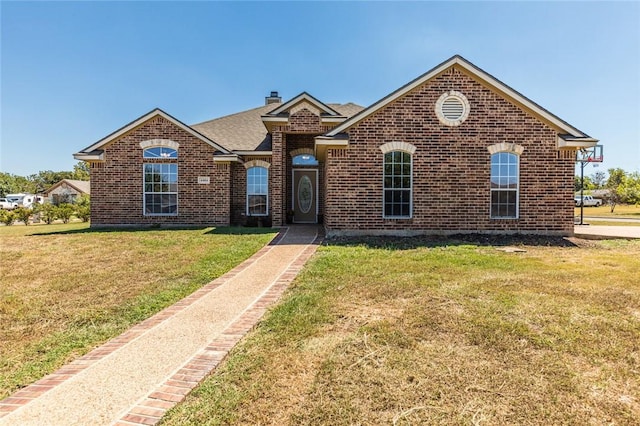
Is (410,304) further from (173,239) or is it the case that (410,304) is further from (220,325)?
(173,239)

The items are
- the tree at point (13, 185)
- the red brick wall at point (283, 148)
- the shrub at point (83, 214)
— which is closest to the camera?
the red brick wall at point (283, 148)

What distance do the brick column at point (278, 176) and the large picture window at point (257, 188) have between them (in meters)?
1.16

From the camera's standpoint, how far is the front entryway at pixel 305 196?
55.6ft

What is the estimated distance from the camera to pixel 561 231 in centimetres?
1209

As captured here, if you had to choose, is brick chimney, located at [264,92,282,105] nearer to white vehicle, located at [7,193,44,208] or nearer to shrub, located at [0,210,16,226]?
shrub, located at [0,210,16,226]

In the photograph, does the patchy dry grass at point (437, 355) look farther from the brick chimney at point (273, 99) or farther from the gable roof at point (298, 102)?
the brick chimney at point (273, 99)

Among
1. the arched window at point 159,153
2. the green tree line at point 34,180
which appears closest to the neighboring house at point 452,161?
the arched window at point 159,153

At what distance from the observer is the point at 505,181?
39.5 feet

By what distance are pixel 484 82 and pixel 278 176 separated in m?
8.21

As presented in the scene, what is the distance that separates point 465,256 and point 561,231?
17.9ft

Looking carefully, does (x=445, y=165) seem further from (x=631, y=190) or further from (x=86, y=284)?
(x=631, y=190)

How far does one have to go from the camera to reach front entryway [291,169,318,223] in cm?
1694

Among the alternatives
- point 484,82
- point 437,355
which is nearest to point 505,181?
point 484,82

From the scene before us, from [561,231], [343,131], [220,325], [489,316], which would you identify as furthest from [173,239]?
[561,231]
